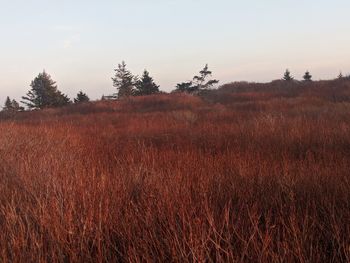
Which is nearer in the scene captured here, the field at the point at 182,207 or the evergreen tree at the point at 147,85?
the field at the point at 182,207

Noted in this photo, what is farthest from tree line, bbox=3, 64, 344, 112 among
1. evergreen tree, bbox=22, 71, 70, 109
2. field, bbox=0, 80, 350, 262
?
field, bbox=0, 80, 350, 262

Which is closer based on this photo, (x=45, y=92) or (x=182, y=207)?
(x=182, y=207)

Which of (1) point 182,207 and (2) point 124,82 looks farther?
(2) point 124,82

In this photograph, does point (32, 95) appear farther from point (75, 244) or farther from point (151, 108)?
point (75, 244)

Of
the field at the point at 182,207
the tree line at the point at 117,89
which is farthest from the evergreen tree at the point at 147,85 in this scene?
the field at the point at 182,207

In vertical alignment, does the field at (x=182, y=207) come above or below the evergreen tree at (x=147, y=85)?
below

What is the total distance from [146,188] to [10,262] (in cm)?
139

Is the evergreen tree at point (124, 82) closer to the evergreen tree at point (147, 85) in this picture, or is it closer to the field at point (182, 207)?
the evergreen tree at point (147, 85)

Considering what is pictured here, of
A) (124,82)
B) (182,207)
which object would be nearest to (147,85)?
(124,82)

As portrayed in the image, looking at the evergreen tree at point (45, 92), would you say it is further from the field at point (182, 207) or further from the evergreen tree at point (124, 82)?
the field at point (182, 207)

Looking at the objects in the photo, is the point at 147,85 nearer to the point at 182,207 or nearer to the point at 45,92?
the point at 45,92

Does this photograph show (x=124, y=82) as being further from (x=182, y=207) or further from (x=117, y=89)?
(x=182, y=207)

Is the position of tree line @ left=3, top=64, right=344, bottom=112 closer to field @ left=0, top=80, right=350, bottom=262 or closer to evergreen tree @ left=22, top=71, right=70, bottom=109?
evergreen tree @ left=22, top=71, right=70, bottom=109

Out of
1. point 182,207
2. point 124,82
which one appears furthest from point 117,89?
point 182,207
